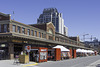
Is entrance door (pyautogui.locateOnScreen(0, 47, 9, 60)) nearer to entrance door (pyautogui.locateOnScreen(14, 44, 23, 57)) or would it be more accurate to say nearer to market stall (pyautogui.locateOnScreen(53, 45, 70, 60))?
entrance door (pyautogui.locateOnScreen(14, 44, 23, 57))

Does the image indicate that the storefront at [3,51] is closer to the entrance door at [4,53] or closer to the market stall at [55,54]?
the entrance door at [4,53]

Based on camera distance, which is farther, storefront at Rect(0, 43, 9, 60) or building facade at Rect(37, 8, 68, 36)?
building facade at Rect(37, 8, 68, 36)

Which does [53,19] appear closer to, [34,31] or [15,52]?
[34,31]

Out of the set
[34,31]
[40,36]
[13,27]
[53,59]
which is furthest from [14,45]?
[40,36]

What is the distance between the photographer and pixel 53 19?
Result: 184125mm

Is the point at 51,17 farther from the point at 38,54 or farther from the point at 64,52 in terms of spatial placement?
the point at 38,54

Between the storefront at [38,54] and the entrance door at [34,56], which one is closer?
the storefront at [38,54]

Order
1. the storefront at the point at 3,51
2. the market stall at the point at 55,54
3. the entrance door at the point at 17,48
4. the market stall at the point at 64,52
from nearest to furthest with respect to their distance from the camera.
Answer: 1. the storefront at the point at 3,51
2. the market stall at the point at 55,54
3. the entrance door at the point at 17,48
4. the market stall at the point at 64,52

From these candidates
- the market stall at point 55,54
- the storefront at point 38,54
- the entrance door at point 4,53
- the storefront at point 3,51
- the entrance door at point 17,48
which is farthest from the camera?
the entrance door at point 17,48

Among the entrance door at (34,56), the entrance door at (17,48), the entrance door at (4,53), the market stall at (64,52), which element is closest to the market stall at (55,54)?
the market stall at (64,52)

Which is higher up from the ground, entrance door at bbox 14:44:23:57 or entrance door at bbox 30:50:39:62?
entrance door at bbox 14:44:23:57

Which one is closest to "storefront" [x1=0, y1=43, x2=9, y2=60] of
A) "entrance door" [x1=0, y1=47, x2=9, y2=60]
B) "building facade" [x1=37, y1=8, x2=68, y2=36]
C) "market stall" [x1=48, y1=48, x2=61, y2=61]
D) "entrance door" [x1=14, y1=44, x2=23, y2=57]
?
"entrance door" [x1=0, y1=47, x2=9, y2=60]

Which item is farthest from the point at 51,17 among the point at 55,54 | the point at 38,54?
the point at 38,54

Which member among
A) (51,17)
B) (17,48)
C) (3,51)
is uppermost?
(51,17)
